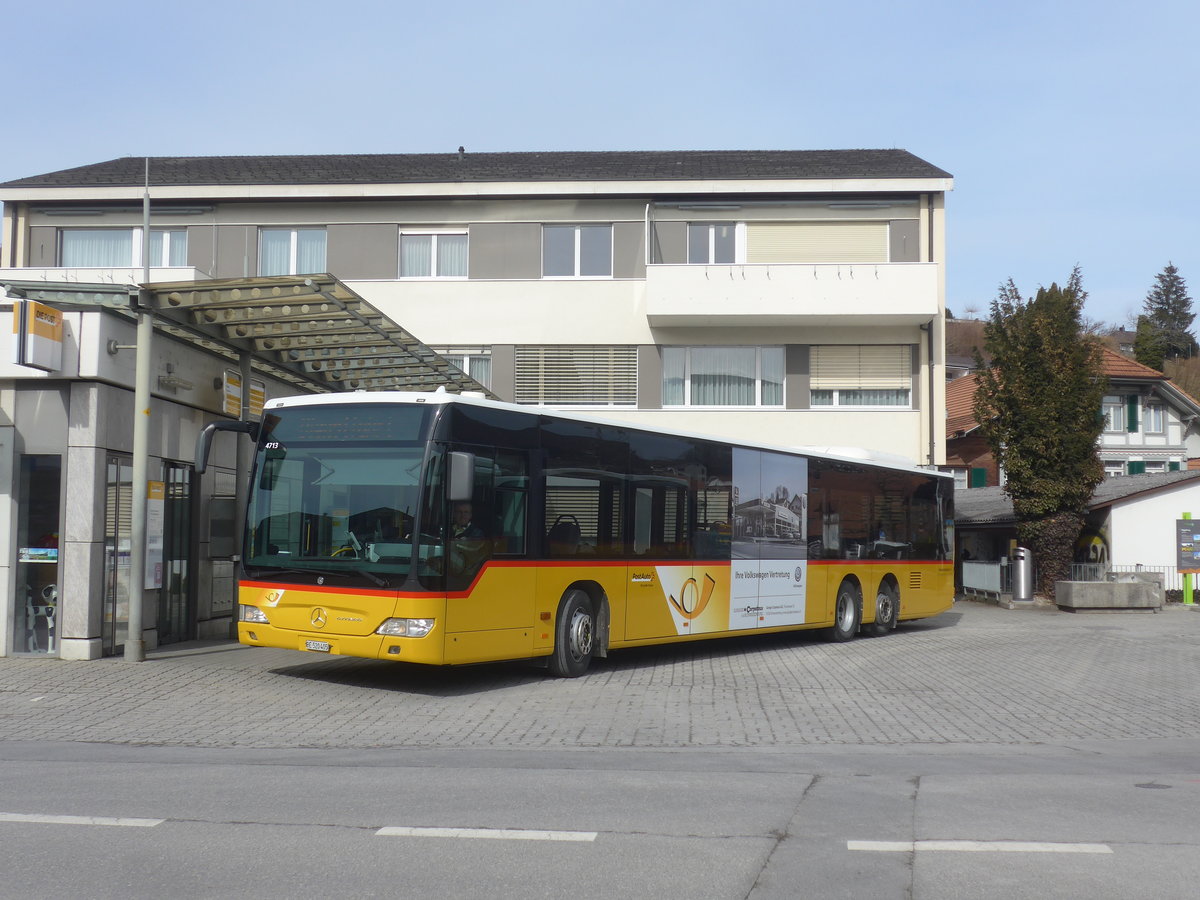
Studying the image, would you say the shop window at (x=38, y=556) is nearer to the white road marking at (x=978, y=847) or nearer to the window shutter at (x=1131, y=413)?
the white road marking at (x=978, y=847)

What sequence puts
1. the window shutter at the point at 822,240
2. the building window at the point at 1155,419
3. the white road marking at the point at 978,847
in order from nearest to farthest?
1. the white road marking at the point at 978,847
2. the window shutter at the point at 822,240
3. the building window at the point at 1155,419

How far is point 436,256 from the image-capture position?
1123 inches

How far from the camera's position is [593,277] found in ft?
92.9

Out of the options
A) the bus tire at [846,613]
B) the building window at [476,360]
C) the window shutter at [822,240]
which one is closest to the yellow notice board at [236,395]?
the bus tire at [846,613]

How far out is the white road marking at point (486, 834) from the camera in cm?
614

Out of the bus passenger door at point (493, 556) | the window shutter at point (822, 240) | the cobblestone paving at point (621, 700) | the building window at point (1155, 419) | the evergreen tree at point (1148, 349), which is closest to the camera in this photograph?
the cobblestone paving at point (621, 700)

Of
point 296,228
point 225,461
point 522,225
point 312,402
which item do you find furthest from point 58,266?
point 312,402

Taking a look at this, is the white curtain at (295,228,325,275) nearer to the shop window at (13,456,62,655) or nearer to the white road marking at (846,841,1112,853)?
the shop window at (13,456,62,655)

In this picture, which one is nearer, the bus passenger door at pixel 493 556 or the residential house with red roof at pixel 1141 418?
the bus passenger door at pixel 493 556

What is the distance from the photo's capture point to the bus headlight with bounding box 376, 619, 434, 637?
11281mm

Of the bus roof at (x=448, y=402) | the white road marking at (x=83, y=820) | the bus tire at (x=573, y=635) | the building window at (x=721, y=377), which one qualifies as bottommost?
the white road marking at (x=83, y=820)

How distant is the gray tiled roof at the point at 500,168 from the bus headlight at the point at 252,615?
17.5 m

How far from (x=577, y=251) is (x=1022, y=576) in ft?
41.3

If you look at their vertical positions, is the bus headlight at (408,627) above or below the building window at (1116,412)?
below
